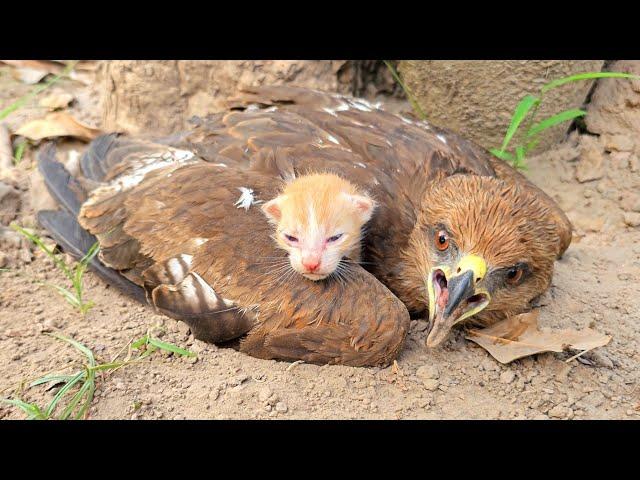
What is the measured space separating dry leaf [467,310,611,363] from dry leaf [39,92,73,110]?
410 centimetres

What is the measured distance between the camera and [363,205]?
357cm

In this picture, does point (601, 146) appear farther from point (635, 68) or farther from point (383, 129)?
point (383, 129)

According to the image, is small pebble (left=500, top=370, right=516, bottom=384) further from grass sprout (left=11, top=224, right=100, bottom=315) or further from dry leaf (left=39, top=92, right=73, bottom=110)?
dry leaf (left=39, top=92, right=73, bottom=110)

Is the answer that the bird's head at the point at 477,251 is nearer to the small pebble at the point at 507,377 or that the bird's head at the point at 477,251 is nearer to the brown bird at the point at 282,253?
the brown bird at the point at 282,253

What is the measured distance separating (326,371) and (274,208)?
34.0 inches

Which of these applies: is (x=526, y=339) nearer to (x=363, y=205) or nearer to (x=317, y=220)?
(x=363, y=205)

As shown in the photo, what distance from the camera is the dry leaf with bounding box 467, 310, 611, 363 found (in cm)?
358

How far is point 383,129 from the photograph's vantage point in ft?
14.1

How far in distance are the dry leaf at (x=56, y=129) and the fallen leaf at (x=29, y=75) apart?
73 centimetres

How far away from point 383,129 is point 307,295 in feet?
4.33

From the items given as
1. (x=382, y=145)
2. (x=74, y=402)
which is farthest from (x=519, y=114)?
(x=74, y=402)

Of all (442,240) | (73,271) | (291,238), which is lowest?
(73,271)

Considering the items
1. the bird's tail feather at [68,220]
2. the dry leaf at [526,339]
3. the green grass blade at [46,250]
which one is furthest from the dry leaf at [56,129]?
the dry leaf at [526,339]
